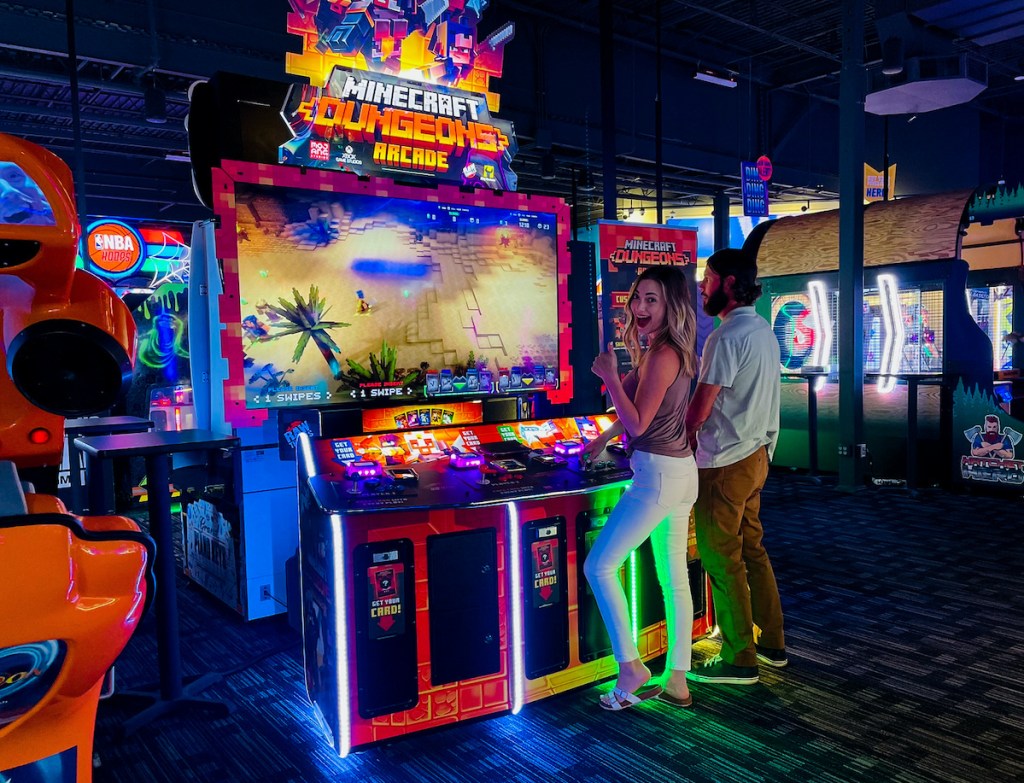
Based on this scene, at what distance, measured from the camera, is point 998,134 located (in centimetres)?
1337

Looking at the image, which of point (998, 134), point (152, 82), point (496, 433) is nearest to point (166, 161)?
point (152, 82)

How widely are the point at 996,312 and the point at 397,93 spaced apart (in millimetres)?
9704

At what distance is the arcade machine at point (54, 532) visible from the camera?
1.32m

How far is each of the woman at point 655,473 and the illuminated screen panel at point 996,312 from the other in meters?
8.98

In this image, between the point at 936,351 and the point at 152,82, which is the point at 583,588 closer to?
the point at 936,351

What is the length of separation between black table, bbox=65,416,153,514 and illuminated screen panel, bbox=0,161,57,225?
1.81 metres

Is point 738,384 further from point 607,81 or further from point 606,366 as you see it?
point 607,81

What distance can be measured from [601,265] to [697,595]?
1.60 metres

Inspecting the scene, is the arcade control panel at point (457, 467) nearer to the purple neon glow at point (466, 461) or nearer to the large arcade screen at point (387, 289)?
the purple neon glow at point (466, 461)

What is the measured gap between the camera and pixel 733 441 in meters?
2.83

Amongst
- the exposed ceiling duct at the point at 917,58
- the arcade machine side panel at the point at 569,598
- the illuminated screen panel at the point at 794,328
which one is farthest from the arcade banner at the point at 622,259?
the illuminated screen panel at the point at 794,328

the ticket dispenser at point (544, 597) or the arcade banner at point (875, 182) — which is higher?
the arcade banner at point (875, 182)

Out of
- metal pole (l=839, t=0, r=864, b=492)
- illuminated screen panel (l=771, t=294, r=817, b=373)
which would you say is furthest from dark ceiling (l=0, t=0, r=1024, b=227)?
illuminated screen panel (l=771, t=294, r=817, b=373)

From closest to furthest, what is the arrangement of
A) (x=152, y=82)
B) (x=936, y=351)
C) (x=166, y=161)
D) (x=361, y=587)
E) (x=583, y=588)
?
(x=361, y=587) < (x=583, y=588) < (x=936, y=351) < (x=152, y=82) < (x=166, y=161)
